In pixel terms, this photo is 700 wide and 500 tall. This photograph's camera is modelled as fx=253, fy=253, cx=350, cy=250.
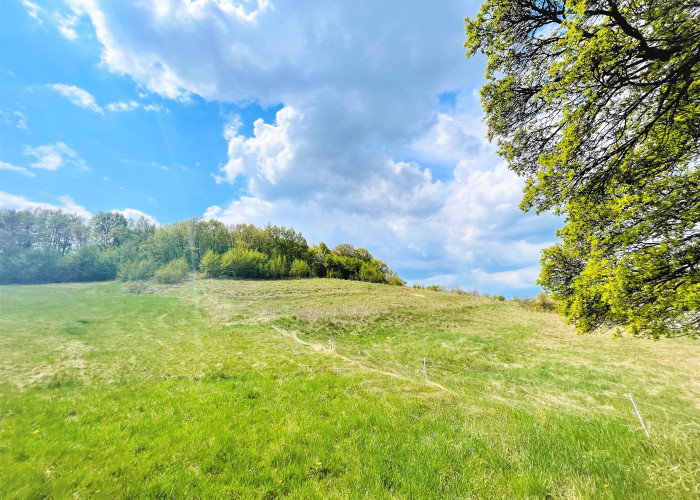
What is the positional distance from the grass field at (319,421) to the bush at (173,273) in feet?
131

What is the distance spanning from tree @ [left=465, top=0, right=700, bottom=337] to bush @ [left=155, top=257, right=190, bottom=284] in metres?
69.2

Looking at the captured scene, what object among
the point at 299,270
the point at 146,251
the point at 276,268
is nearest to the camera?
the point at 146,251

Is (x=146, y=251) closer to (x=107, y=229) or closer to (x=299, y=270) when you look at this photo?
(x=107, y=229)

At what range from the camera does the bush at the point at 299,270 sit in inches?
3206

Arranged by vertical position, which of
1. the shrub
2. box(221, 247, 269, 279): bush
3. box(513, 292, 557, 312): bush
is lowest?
box(513, 292, 557, 312): bush

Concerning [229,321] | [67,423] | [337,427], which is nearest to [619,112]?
[337,427]

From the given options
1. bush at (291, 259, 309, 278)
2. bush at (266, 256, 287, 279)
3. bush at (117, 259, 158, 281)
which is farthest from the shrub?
bush at (117, 259, 158, 281)

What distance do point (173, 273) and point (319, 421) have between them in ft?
222

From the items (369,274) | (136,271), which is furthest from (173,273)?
(369,274)

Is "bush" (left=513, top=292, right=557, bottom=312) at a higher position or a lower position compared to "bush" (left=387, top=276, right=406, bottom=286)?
lower

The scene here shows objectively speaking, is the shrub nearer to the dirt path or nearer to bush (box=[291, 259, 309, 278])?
bush (box=[291, 259, 309, 278])

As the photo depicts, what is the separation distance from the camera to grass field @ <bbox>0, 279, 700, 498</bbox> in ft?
14.8

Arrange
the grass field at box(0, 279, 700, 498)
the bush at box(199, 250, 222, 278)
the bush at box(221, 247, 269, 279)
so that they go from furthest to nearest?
the bush at box(221, 247, 269, 279) < the bush at box(199, 250, 222, 278) < the grass field at box(0, 279, 700, 498)

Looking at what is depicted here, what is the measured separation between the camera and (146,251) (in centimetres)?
6981
